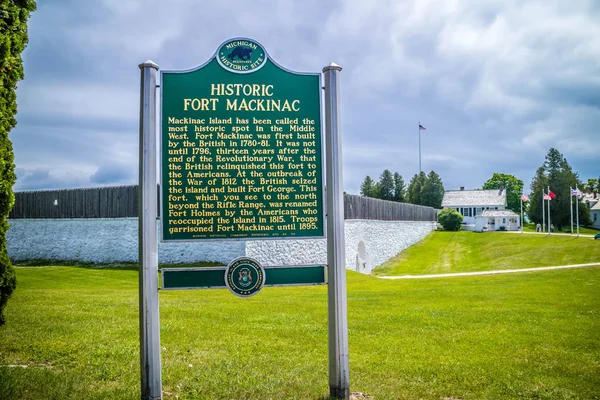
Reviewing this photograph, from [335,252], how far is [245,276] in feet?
3.79

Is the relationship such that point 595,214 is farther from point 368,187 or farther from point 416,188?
point 368,187

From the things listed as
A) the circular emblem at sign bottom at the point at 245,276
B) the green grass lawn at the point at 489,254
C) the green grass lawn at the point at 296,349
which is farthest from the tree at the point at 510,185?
the circular emblem at sign bottom at the point at 245,276

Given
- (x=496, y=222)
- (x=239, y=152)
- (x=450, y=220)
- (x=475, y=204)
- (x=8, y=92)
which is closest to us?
(x=239, y=152)

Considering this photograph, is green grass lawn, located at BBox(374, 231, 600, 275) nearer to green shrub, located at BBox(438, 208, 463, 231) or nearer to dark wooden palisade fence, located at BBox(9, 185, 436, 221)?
dark wooden palisade fence, located at BBox(9, 185, 436, 221)

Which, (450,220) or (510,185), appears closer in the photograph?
(450,220)

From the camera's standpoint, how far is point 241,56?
20.5ft

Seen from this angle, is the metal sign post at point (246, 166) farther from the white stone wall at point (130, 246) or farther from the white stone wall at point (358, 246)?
the white stone wall at point (130, 246)

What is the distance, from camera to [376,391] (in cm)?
635

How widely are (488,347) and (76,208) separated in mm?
32048

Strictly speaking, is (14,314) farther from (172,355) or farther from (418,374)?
(418,374)

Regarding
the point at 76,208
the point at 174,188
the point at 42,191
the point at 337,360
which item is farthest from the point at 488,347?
the point at 42,191

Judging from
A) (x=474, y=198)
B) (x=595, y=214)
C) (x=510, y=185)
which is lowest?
(x=595, y=214)

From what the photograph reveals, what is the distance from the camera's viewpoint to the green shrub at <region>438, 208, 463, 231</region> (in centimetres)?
7169

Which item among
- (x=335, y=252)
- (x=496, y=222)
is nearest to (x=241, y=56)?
(x=335, y=252)
